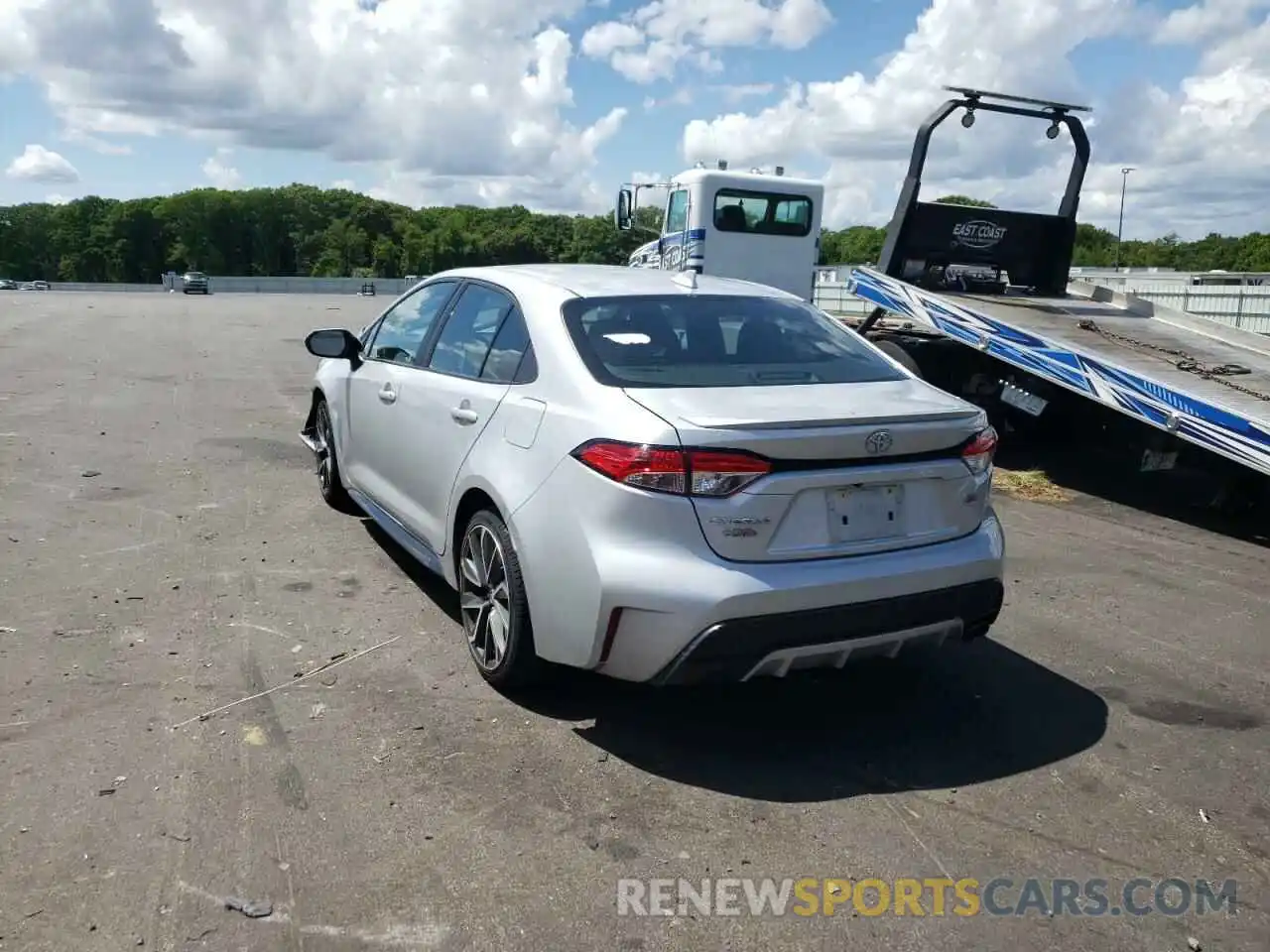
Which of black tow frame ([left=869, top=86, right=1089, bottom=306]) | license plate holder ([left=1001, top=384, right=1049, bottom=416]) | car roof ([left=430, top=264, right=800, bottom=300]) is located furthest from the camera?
black tow frame ([left=869, top=86, right=1089, bottom=306])

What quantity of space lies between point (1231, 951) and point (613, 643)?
6.31ft

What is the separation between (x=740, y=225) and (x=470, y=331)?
13.3m

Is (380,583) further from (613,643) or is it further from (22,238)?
(22,238)

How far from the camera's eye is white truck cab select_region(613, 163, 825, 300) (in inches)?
669

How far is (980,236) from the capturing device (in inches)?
448

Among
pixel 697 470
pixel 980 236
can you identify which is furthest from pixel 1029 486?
pixel 697 470

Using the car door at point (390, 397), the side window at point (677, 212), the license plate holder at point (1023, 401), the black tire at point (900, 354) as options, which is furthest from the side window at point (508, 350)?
the side window at point (677, 212)

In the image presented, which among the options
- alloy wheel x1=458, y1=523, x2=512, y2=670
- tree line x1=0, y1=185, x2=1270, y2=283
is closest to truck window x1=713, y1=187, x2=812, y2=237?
alloy wheel x1=458, y1=523, x2=512, y2=670

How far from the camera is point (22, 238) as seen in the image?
135750mm

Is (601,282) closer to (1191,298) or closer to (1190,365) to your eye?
(1190,365)

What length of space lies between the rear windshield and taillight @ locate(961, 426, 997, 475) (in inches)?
19.5

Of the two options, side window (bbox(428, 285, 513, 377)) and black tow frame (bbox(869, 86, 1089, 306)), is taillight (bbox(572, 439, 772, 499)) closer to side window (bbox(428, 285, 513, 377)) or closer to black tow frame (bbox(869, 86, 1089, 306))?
side window (bbox(428, 285, 513, 377))

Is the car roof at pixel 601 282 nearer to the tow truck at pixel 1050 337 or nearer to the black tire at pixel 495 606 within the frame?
the black tire at pixel 495 606

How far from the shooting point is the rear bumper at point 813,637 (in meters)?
3.44
